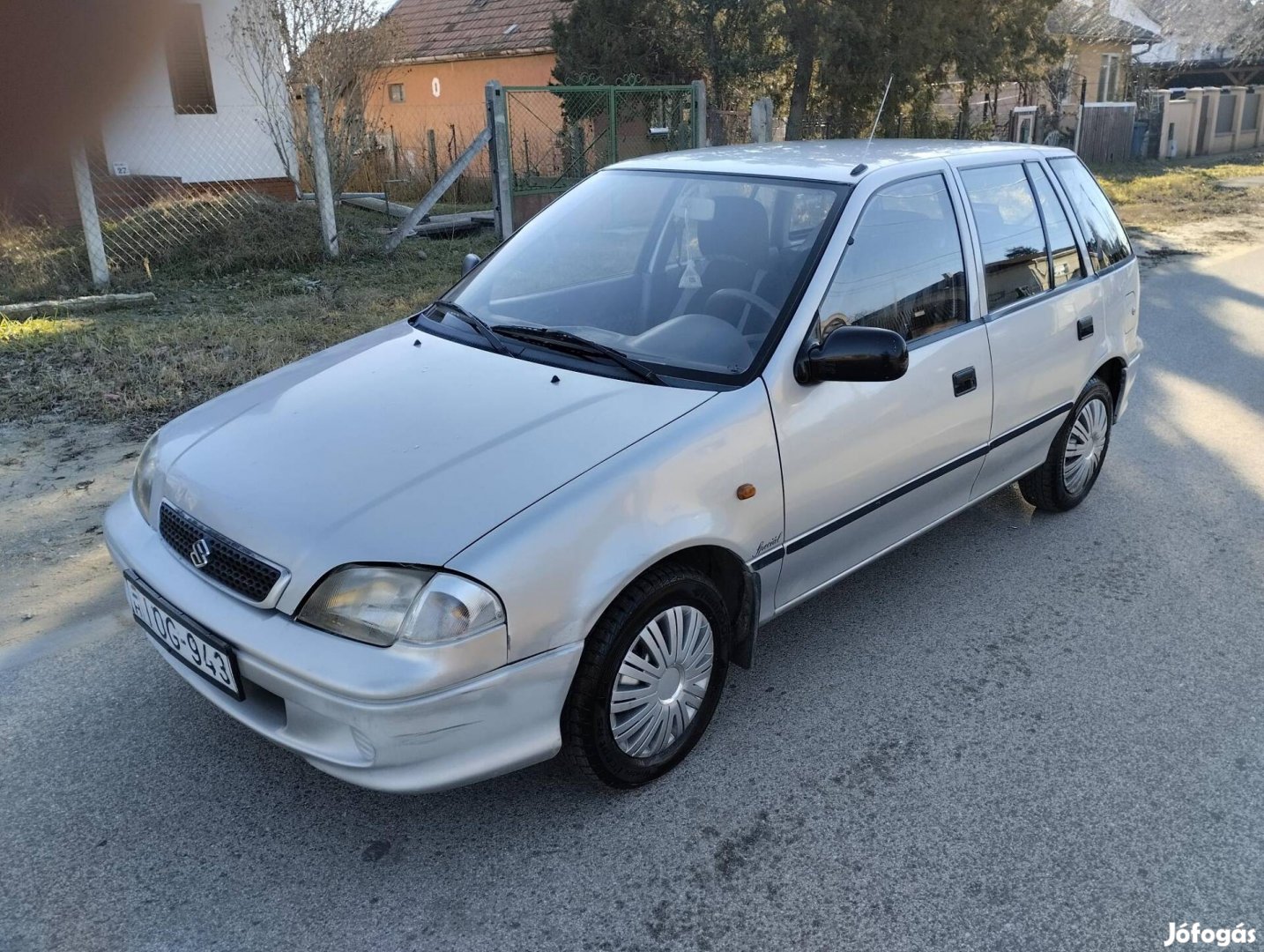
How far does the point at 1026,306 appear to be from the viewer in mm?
4070

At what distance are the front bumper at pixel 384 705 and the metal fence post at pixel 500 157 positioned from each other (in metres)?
8.28

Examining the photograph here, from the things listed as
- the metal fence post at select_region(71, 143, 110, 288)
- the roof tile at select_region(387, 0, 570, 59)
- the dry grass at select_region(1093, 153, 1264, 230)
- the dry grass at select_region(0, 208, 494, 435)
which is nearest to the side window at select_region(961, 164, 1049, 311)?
the dry grass at select_region(0, 208, 494, 435)

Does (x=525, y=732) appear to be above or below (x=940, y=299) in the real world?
below

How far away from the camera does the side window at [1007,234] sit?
154 inches

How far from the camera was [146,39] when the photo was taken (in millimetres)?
1901

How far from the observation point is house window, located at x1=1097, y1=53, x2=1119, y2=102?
33.5 metres

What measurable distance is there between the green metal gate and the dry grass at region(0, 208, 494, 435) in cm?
179

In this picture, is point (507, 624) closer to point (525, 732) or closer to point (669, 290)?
point (525, 732)

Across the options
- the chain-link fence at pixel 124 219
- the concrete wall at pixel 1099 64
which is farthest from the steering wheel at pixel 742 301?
the concrete wall at pixel 1099 64

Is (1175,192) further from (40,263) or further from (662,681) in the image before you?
(662,681)

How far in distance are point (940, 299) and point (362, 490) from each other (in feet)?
7.41

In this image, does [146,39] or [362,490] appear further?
[362,490]

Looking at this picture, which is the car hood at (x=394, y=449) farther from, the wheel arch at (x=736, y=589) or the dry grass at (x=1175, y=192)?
the dry grass at (x=1175, y=192)

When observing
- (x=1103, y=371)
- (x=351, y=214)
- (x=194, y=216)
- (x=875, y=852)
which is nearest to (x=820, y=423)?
(x=875, y=852)
